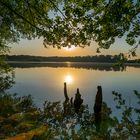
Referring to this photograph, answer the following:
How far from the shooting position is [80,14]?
16031mm

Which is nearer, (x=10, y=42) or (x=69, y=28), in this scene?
(x=69, y=28)

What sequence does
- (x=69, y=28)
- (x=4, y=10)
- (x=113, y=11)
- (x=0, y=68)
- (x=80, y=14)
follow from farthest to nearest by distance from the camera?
(x=0, y=68) < (x=4, y=10) < (x=69, y=28) < (x=80, y=14) < (x=113, y=11)

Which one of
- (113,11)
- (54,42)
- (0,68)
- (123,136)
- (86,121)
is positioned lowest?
(86,121)

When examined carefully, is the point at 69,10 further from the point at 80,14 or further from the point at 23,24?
the point at 23,24

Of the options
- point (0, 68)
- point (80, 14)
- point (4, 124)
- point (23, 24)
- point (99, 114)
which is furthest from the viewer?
point (99, 114)

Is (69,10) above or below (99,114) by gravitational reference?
above

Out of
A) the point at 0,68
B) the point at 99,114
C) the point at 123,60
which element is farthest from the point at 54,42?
the point at 99,114

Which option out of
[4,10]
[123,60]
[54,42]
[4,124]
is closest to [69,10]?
[54,42]

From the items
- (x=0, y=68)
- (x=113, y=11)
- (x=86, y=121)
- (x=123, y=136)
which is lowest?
(x=86, y=121)

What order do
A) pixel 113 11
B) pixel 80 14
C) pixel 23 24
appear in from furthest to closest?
pixel 23 24, pixel 80 14, pixel 113 11

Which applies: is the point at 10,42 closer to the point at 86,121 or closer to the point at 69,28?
the point at 86,121

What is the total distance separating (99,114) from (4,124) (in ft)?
88.7

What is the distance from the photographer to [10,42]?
31500 millimetres

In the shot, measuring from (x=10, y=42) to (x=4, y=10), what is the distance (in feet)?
34.1
